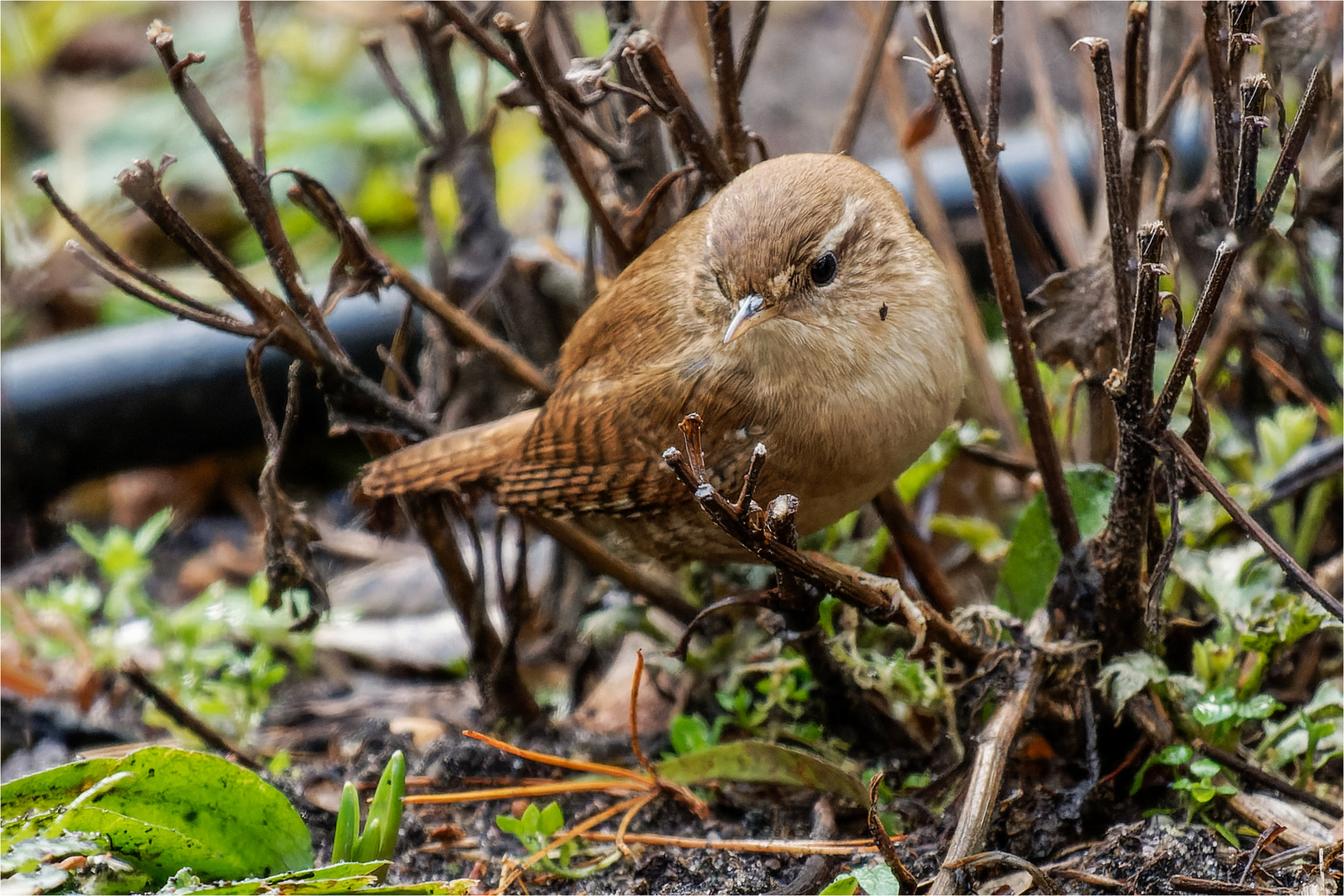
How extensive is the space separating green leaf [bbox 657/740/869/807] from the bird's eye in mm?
923

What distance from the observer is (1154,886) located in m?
1.98

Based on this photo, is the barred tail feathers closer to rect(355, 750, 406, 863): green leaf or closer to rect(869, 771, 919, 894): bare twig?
rect(355, 750, 406, 863): green leaf


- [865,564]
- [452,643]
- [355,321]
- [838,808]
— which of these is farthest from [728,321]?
[355,321]

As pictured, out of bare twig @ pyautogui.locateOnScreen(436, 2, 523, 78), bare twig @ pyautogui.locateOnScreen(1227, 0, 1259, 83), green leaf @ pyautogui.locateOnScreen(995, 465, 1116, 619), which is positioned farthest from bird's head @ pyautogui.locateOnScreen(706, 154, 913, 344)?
bare twig @ pyautogui.locateOnScreen(1227, 0, 1259, 83)

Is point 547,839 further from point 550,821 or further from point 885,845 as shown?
point 885,845

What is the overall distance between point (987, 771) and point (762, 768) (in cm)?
51

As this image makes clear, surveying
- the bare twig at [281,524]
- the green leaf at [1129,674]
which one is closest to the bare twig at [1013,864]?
the green leaf at [1129,674]

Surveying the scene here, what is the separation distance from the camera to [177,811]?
1997 mm

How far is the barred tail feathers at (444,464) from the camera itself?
2.56m

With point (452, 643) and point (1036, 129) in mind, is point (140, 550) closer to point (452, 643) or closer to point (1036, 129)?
point (452, 643)

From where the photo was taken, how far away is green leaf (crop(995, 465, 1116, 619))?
8.21 ft

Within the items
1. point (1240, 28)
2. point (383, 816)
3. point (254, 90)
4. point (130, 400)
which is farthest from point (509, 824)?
point (130, 400)

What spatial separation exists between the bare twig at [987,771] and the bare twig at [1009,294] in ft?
0.94

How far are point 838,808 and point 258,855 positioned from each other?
113cm
